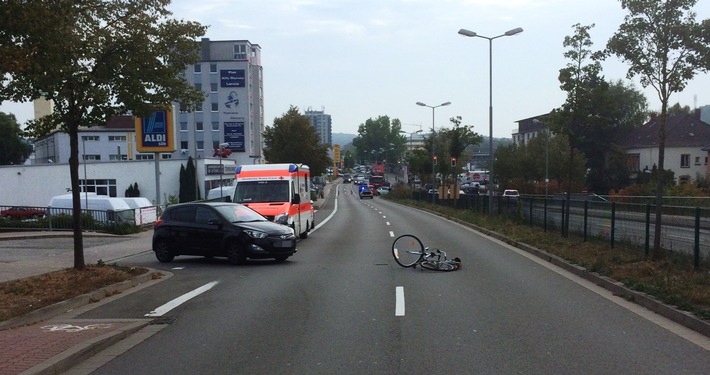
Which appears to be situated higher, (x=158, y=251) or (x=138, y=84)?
(x=138, y=84)

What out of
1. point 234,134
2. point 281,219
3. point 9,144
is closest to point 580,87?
point 281,219

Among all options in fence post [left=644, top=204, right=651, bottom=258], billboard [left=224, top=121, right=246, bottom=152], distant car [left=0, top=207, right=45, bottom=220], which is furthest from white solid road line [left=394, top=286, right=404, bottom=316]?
billboard [left=224, top=121, right=246, bottom=152]

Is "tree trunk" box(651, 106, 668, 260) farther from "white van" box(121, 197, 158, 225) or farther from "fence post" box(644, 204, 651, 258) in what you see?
"white van" box(121, 197, 158, 225)

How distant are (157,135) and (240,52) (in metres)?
56.9

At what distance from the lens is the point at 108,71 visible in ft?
43.3

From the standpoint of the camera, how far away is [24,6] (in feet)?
30.0

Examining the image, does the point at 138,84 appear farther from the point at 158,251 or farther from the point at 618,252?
the point at 618,252

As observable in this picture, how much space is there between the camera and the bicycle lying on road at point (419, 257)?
1538cm

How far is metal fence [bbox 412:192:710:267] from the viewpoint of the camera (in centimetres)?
1293

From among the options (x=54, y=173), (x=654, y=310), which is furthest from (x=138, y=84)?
(x=54, y=173)

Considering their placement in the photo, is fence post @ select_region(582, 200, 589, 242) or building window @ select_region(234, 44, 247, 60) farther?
building window @ select_region(234, 44, 247, 60)

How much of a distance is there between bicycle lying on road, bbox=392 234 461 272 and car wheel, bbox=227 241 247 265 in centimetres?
371

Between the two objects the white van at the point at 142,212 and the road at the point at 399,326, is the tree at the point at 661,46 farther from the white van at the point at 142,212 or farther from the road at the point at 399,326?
the white van at the point at 142,212

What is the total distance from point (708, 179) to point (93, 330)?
4165 centimetres
